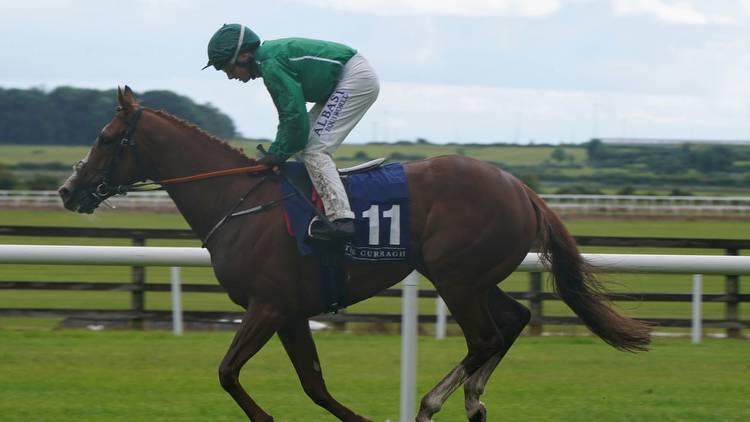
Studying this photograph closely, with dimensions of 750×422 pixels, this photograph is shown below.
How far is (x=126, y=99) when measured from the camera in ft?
18.3

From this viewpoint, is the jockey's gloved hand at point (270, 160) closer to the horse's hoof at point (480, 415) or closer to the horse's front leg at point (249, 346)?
the horse's front leg at point (249, 346)

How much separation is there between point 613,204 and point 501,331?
101ft

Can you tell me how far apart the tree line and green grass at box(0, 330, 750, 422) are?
1359 centimetres

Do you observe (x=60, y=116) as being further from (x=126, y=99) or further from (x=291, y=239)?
(x=291, y=239)

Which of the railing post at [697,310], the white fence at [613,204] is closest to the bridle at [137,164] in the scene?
the railing post at [697,310]

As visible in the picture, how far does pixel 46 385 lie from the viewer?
6.73 metres

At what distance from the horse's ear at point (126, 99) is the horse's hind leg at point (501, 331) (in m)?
2.15

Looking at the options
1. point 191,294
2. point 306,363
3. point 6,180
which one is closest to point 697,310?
point 306,363

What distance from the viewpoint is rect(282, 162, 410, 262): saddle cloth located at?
17.8 ft

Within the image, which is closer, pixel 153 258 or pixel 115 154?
pixel 115 154

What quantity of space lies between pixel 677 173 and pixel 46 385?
1377 inches

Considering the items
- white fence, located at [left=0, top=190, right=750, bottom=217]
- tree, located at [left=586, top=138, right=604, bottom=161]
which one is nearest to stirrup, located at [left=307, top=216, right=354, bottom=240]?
white fence, located at [left=0, top=190, right=750, bottom=217]

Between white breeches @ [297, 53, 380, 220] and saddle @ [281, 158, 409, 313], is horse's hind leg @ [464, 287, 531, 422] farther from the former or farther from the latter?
white breeches @ [297, 53, 380, 220]

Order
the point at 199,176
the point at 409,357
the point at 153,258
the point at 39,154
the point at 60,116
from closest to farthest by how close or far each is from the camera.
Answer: the point at 409,357 → the point at 199,176 → the point at 153,258 → the point at 60,116 → the point at 39,154
